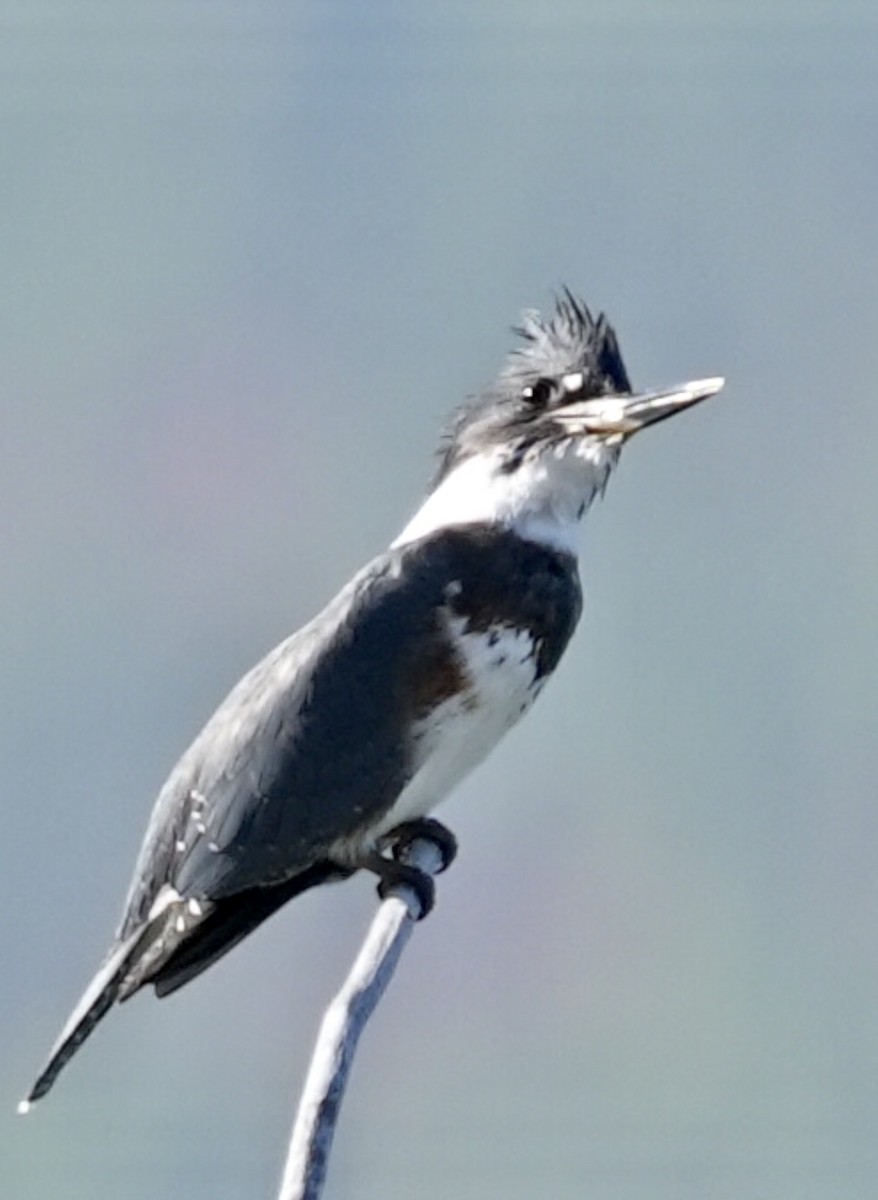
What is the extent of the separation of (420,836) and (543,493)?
13.1 inches

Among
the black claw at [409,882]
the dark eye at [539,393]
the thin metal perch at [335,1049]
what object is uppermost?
the dark eye at [539,393]

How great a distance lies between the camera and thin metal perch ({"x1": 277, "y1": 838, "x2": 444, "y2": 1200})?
1463 millimetres

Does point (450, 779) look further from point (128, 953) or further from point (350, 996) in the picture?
point (350, 996)

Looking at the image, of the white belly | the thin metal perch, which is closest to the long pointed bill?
the white belly

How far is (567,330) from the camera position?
95.2 inches

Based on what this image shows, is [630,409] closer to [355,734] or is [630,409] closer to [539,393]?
[539,393]

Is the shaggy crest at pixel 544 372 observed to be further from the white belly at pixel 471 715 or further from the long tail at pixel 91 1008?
the long tail at pixel 91 1008

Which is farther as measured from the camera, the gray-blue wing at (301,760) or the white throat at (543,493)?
the white throat at (543,493)

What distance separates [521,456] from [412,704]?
0.30 metres

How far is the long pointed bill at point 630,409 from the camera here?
2.18 meters

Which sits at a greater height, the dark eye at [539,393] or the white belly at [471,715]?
the dark eye at [539,393]

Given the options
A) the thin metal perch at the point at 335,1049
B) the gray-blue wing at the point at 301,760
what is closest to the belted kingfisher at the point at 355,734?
the gray-blue wing at the point at 301,760

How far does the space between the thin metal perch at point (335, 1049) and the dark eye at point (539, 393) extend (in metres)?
0.59

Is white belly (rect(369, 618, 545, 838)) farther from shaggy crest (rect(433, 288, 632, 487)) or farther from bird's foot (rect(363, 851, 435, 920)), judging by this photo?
shaggy crest (rect(433, 288, 632, 487))
